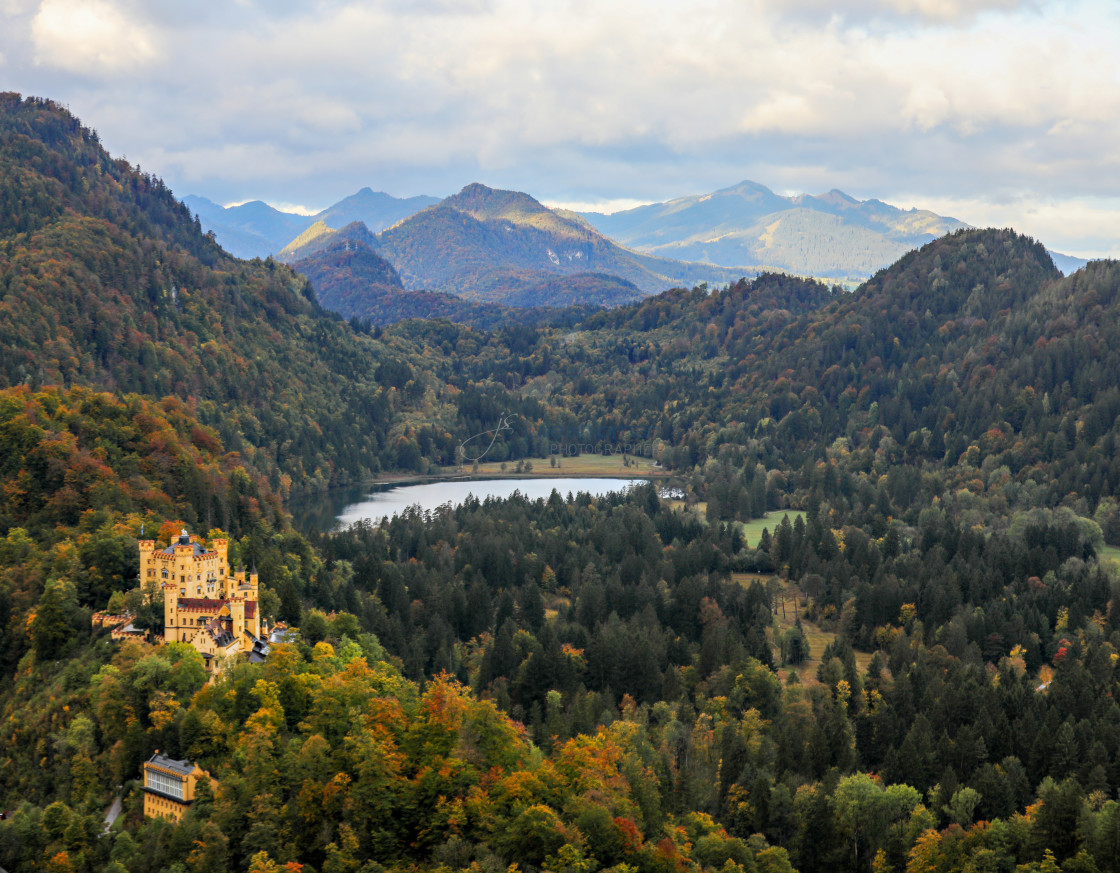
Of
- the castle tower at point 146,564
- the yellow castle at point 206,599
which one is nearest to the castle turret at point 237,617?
the yellow castle at point 206,599

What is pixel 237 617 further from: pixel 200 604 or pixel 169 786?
pixel 169 786

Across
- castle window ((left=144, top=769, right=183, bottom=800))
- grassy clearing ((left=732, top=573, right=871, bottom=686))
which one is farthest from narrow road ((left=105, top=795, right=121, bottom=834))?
grassy clearing ((left=732, top=573, right=871, bottom=686))

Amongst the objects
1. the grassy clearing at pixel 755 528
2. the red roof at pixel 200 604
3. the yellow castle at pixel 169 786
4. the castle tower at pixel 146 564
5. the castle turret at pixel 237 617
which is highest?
the castle tower at pixel 146 564

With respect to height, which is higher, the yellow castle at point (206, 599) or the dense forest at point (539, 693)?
the yellow castle at point (206, 599)

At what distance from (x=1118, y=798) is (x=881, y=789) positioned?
16636 mm

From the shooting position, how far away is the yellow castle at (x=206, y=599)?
8019 centimetres

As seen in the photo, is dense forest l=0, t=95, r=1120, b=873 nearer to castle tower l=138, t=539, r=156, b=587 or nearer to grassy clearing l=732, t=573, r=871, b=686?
grassy clearing l=732, t=573, r=871, b=686

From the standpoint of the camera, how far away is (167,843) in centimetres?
6412

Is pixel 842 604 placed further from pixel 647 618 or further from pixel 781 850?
pixel 781 850

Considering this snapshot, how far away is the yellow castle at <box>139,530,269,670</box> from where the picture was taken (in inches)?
3157

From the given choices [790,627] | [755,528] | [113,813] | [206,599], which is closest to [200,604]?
[206,599]

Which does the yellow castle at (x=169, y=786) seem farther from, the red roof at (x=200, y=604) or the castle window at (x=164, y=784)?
the red roof at (x=200, y=604)

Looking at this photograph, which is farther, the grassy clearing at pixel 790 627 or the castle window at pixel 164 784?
the grassy clearing at pixel 790 627

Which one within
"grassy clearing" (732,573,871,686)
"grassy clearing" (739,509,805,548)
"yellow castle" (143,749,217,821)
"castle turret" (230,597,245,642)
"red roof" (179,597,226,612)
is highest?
"red roof" (179,597,226,612)
